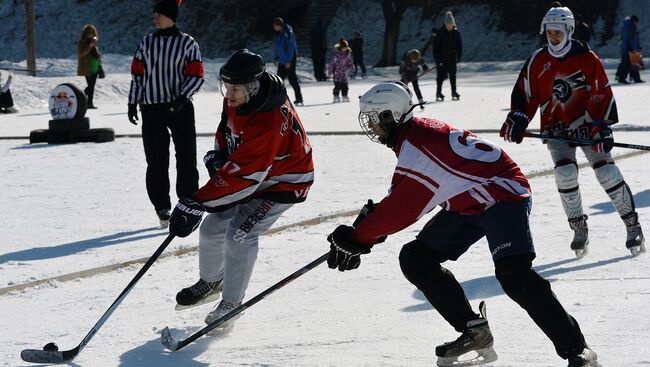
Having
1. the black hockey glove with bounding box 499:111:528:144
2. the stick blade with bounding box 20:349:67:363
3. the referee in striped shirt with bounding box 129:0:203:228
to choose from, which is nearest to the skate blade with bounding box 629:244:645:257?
the black hockey glove with bounding box 499:111:528:144

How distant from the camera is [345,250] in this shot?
13.8 feet

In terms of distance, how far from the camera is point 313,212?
26.7ft

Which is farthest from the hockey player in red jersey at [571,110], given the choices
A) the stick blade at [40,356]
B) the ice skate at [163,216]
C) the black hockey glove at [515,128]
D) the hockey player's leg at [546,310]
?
the stick blade at [40,356]

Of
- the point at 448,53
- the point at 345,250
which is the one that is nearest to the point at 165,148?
the point at 345,250

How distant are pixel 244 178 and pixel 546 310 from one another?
146 cm

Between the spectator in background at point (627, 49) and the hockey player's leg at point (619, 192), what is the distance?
49.9 ft

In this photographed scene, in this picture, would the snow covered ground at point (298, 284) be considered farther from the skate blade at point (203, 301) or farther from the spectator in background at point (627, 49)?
the spectator in background at point (627, 49)

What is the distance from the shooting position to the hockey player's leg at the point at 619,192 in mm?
6500

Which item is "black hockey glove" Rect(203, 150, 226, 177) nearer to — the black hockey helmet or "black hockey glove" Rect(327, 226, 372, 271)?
the black hockey helmet

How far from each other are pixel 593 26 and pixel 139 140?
2666cm

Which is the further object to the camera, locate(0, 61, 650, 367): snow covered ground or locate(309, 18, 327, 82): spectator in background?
locate(309, 18, 327, 82): spectator in background

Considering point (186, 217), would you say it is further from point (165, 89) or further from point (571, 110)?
point (165, 89)

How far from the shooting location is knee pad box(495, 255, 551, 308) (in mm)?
4004

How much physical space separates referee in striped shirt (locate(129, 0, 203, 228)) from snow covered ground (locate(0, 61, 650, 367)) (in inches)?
19.9
